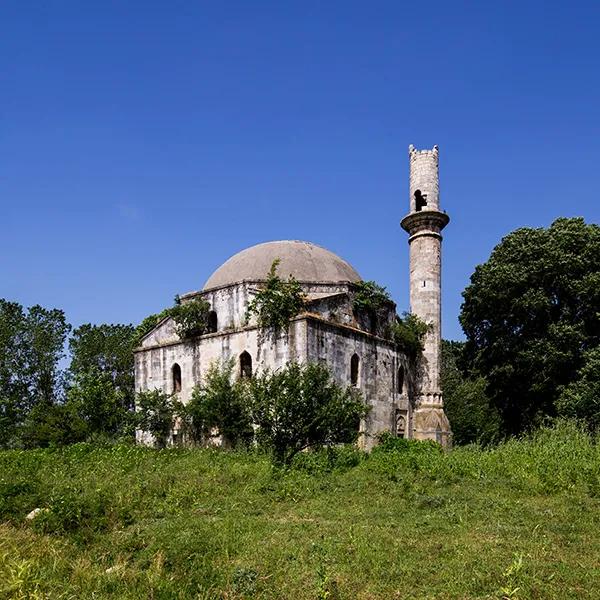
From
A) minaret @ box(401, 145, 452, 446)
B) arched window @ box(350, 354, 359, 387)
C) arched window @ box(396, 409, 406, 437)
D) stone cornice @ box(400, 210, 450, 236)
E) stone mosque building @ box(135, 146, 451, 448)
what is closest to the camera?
stone mosque building @ box(135, 146, 451, 448)

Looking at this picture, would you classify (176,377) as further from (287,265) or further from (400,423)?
(400,423)

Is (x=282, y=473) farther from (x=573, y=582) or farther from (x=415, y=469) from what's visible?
(x=573, y=582)

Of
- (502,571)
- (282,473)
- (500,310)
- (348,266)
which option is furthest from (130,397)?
(502,571)

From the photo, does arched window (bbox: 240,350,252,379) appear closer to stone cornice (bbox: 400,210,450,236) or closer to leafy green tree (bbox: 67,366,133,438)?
leafy green tree (bbox: 67,366,133,438)

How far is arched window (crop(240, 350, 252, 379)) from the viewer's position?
22462mm

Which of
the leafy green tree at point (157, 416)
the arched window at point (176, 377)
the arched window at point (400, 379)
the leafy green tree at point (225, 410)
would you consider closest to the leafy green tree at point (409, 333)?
the arched window at point (400, 379)

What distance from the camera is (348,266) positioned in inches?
1113

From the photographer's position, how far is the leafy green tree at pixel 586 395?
21.5m

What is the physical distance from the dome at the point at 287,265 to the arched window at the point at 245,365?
3498mm

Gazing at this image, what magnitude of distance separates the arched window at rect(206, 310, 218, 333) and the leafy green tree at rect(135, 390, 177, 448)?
2970 mm

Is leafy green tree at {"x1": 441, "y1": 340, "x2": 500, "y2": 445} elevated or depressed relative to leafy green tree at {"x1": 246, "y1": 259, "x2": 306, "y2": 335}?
depressed

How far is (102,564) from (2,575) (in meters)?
1.30

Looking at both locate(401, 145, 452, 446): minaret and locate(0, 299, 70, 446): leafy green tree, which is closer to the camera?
locate(401, 145, 452, 446): minaret

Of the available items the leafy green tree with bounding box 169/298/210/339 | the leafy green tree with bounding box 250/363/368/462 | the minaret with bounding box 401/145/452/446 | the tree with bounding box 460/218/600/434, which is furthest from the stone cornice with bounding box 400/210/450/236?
the leafy green tree with bounding box 250/363/368/462
